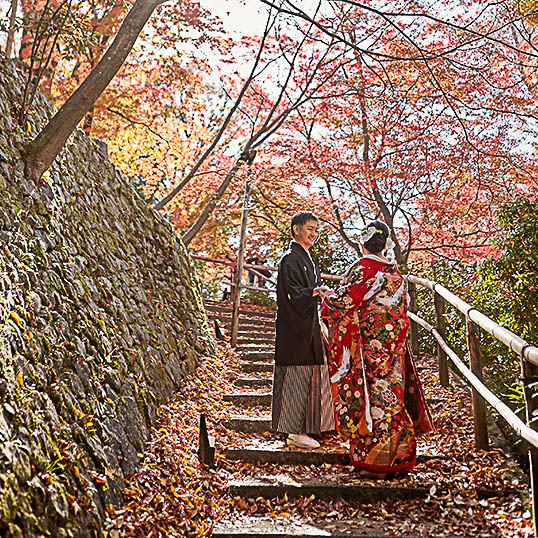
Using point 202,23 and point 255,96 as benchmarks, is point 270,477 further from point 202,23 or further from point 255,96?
point 255,96

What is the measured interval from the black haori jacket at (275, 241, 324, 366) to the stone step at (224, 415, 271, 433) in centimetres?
66

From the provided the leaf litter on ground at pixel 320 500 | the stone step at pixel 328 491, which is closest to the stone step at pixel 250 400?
the leaf litter on ground at pixel 320 500

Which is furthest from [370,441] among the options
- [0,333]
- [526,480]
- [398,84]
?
[398,84]

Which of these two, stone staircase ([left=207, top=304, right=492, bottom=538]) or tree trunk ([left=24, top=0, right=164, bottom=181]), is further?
tree trunk ([left=24, top=0, right=164, bottom=181])

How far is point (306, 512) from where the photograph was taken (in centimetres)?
349

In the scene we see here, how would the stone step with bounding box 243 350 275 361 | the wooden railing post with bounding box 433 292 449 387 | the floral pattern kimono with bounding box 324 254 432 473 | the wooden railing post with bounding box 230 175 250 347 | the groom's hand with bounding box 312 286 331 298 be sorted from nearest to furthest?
the floral pattern kimono with bounding box 324 254 432 473, the groom's hand with bounding box 312 286 331 298, the wooden railing post with bounding box 433 292 449 387, the stone step with bounding box 243 350 275 361, the wooden railing post with bounding box 230 175 250 347

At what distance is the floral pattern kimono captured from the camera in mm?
3801

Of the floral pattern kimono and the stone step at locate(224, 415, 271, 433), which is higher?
the floral pattern kimono

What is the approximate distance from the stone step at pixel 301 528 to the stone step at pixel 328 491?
0.72ft

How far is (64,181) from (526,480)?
14.4ft

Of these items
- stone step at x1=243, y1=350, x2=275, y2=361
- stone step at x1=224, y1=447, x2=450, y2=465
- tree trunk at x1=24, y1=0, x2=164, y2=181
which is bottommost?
stone step at x1=224, y1=447, x2=450, y2=465

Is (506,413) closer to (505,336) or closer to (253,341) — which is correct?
(505,336)

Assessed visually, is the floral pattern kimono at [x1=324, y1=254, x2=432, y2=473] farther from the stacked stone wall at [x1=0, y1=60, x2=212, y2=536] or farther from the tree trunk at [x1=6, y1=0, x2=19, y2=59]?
the tree trunk at [x1=6, y1=0, x2=19, y2=59]

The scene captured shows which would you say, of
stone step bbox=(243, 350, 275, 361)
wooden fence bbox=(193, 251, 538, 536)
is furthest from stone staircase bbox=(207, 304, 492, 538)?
stone step bbox=(243, 350, 275, 361)
